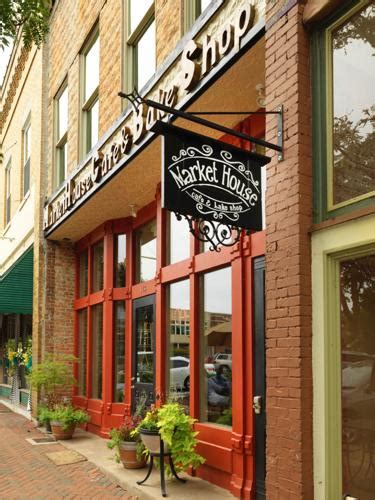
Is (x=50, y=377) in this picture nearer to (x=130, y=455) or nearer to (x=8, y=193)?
(x=130, y=455)

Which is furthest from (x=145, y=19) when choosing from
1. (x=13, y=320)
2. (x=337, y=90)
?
(x=13, y=320)

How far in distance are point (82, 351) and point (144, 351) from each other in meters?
3.30

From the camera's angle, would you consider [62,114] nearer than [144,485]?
No

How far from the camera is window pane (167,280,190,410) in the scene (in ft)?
27.4

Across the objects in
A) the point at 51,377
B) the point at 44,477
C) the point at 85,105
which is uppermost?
the point at 85,105

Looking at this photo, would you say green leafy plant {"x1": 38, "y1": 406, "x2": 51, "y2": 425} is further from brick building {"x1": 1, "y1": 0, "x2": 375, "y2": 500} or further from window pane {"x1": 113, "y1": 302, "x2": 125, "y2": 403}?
window pane {"x1": 113, "y1": 302, "x2": 125, "y2": 403}

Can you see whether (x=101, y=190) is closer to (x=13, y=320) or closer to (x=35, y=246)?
(x=35, y=246)

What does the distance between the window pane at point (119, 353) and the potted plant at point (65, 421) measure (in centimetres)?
69

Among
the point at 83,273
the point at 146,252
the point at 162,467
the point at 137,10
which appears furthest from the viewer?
the point at 83,273

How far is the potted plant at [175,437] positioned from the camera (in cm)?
691

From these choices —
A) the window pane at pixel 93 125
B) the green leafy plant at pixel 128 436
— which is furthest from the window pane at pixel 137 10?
the green leafy plant at pixel 128 436

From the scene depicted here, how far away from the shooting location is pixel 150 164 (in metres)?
8.41

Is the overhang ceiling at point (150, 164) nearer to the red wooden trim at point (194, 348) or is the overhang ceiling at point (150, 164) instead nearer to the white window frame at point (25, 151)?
the red wooden trim at point (194, 348)

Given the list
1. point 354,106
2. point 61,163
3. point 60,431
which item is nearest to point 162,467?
point 60,431
